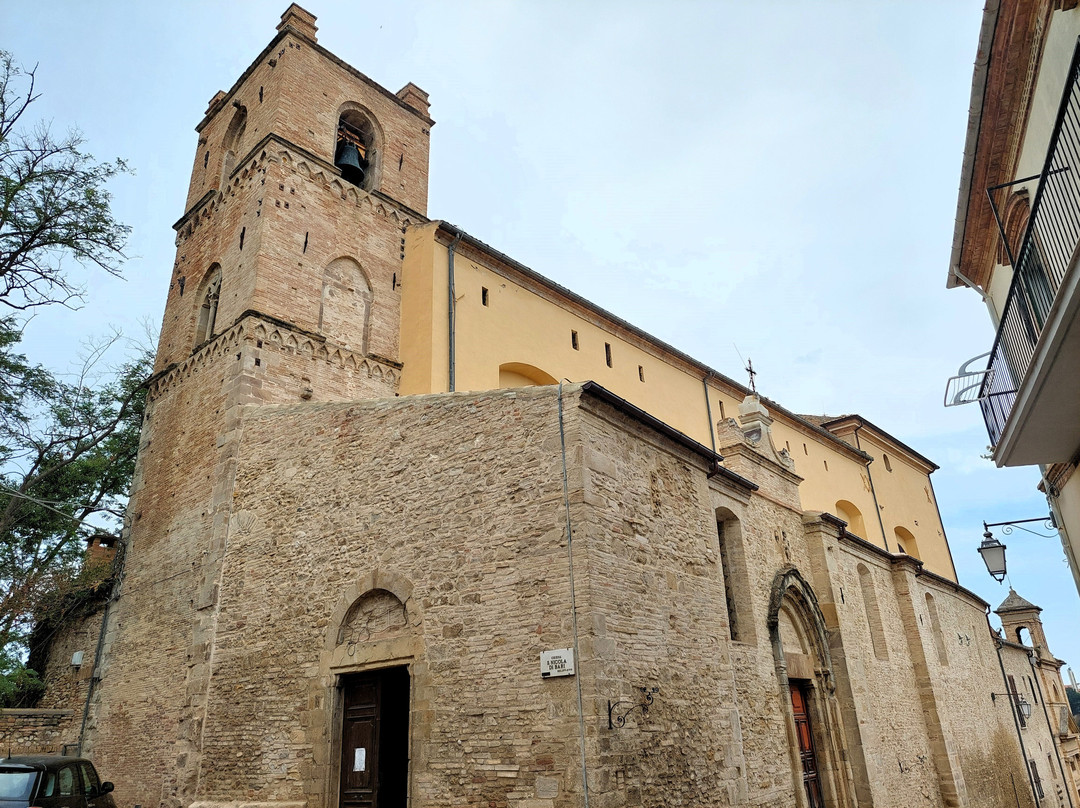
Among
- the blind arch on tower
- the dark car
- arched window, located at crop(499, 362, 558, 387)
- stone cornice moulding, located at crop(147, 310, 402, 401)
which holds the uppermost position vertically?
the blind arch on tower

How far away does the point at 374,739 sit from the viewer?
965 centimetres

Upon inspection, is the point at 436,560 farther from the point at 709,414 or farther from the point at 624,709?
the point at 709,414

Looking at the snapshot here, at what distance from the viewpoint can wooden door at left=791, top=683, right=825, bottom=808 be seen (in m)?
13.0

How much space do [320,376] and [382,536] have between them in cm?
505

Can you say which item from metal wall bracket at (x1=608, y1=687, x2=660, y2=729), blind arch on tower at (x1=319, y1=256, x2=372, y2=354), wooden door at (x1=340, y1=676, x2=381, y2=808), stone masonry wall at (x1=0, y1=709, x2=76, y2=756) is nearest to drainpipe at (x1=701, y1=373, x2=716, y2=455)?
blind arch on tower at (x1=319, y1=256, x2=372, y2=354)

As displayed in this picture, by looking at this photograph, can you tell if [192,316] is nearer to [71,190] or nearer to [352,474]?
[71,190]

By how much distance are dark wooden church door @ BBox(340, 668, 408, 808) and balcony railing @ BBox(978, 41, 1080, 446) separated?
775 centimetres

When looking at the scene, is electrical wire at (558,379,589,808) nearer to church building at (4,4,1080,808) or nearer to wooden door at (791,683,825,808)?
church building at (4,4,1080,808)

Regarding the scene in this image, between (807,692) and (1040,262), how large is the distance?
926cm

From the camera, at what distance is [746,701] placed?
457 inches

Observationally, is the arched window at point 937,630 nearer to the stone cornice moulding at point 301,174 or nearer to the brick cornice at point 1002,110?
the brick cornice at point 1002,110

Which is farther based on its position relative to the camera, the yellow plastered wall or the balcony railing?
the yellow plastered wall

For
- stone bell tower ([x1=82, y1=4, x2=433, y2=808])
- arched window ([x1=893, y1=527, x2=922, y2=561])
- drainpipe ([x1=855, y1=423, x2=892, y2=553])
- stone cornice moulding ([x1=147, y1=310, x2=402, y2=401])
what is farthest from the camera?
arched window ([x1=893, y1=527, x2=922, y2=561])

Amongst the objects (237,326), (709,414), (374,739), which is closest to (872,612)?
(709,414)
